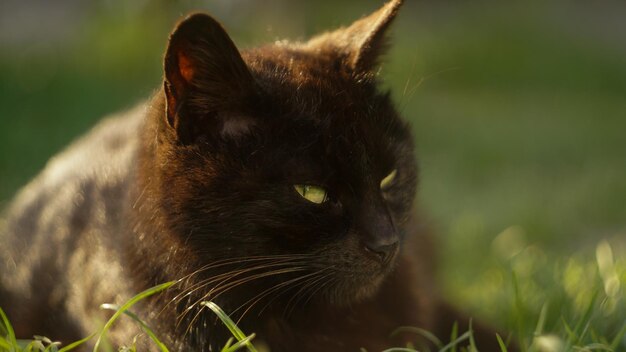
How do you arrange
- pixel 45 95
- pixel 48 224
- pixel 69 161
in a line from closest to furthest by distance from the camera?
pixel 48 224, pixel 69 161, pixel 45 95

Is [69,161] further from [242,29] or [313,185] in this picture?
[242,29]

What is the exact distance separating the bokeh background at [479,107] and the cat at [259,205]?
0.27m

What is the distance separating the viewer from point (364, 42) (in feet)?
5.90

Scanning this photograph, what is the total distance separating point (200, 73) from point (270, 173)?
23 cm

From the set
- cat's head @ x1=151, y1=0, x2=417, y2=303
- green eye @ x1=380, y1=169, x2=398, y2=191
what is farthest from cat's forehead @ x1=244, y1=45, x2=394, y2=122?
green eye @ x1=380, y1=169, x2=398, y2=191

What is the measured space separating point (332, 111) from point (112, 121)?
1028 mm

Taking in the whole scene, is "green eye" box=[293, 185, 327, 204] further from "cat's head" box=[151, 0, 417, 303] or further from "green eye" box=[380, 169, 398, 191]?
"green eye" box=[380, 169, 398, 191]

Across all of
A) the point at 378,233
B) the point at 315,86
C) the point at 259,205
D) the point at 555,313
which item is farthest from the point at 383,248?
the point at 555,313

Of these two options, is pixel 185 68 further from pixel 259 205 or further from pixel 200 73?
pixel 259 205

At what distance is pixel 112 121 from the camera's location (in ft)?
8.02

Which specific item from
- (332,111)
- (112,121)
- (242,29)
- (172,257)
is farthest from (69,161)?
(242,29)

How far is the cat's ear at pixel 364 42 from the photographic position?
178 cm

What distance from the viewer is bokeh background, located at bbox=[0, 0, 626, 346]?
8.69 feet

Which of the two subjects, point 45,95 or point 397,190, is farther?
point 45,95
